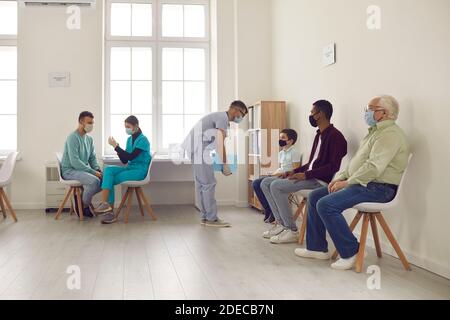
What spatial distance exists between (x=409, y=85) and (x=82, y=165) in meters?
3.64

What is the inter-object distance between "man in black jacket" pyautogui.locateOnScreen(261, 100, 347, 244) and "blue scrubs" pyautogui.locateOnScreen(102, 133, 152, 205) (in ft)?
5.28

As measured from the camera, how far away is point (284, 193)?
3.88m

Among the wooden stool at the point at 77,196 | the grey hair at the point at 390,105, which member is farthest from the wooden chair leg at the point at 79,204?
the grey hair at the point at 390,105

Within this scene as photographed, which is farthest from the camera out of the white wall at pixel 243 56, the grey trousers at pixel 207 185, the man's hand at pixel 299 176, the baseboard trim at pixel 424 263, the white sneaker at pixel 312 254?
the white wall at pixel 243 56

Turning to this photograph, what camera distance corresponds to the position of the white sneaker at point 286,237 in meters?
3.87

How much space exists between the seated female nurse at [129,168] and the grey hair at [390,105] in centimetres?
286

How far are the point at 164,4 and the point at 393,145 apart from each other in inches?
194

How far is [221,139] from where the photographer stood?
464 centimetres

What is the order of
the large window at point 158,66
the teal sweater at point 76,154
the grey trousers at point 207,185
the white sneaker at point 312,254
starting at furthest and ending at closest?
1. the large window at point 158,66
2. the teal sweater at point 76,154
3. the grey trousers at point 207,185
4. the white sneaker at point 312,254

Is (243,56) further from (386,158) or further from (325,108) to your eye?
(386,158)

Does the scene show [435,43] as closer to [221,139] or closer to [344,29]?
[344,29]

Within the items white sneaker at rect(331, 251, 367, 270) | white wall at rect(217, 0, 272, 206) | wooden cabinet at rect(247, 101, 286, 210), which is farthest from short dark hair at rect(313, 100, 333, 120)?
white wall at rect(217, 0, 272, 206)

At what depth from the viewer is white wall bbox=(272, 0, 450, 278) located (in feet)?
9.36

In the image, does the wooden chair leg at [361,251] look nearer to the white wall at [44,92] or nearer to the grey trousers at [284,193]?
the grey trousers at [284,193]
